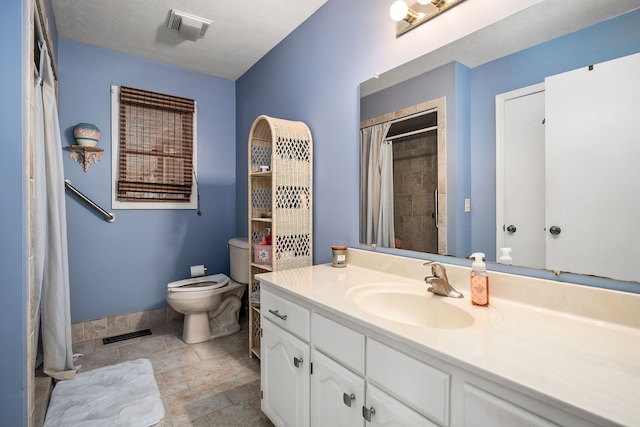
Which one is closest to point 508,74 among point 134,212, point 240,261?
point 240,261

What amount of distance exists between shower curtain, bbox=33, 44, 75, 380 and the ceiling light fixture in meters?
1.77

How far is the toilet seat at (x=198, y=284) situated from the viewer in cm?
248

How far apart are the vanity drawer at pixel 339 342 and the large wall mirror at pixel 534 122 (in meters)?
0.60

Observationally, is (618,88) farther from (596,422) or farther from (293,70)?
(293,70)

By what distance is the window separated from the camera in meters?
2.71

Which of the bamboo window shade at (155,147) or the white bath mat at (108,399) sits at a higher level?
the bamboo window shade at (155,147)

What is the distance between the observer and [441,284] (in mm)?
1229

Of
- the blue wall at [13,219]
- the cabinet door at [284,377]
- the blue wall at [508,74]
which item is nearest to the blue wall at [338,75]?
the blue wall at [508,74]

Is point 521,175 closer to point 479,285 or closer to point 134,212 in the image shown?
point 479,285

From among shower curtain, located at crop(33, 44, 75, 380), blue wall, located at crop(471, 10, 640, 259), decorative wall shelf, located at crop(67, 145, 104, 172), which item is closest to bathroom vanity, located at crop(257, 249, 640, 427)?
blue wall, located at crop(471, 10, 640, 259)

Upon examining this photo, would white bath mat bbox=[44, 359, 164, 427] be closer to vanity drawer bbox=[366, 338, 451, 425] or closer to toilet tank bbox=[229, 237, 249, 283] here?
toilet tank bbox=[229, 237, 249, 283]

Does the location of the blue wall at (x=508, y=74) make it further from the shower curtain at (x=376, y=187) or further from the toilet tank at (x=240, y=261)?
the toilet tank at (x=240, y=261)

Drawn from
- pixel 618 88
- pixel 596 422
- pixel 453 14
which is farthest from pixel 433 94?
pixel 596 422

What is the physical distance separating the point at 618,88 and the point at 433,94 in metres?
0.65
